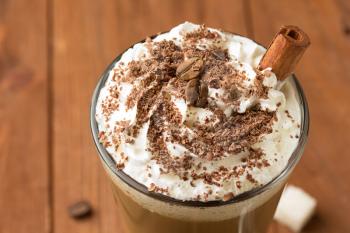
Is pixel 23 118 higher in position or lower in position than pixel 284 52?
lower

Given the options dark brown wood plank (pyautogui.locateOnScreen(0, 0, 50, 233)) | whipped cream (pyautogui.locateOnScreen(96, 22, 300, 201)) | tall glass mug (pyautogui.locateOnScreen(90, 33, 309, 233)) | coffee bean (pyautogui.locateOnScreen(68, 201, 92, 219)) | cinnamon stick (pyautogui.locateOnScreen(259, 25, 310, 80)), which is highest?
cinnamon stick (pyautogui.locateOnScreen(259, 25, 310, 80))

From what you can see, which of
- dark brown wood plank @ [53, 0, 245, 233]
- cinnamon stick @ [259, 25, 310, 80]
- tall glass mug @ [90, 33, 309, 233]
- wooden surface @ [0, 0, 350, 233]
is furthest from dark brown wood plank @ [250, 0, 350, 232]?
cinnamon stick @ [259, 25, 310, 80]

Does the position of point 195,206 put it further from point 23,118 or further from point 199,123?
point 23,118

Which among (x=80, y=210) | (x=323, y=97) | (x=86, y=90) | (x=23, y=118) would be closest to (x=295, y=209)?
(x=323, y=97)

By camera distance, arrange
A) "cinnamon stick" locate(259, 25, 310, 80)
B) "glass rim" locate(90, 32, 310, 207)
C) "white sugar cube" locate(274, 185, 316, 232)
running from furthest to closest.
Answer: "white sugar cube" locate(274, 185, 316, 232)
"cinnamon stick" locate(259, 25, 310, 80)
"glass rim" locate(90, 32, 310, 207)

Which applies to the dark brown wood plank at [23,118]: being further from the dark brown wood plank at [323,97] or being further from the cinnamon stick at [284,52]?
the cinnamon stick at [284,52]

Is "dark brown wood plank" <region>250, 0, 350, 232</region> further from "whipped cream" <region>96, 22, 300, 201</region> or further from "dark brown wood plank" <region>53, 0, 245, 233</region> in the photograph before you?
"whipped cream" <region>96, 22, 300, 201</region>

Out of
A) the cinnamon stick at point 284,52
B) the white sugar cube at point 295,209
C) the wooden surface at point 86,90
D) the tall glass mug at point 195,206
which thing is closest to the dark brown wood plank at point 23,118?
the wooden surface at point 86,90
